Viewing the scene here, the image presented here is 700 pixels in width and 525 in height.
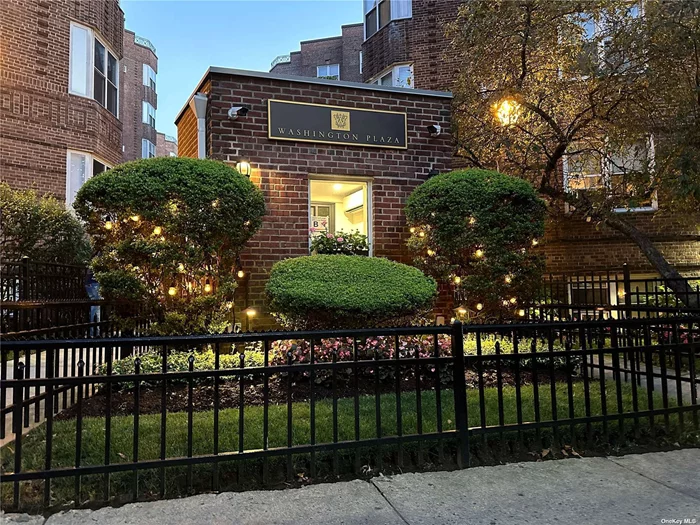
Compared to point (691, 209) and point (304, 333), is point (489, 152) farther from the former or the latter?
point (304, 333)

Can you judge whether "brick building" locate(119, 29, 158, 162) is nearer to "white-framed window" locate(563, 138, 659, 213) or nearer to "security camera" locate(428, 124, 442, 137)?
"security camera" locate(428, 124, 442, 137)

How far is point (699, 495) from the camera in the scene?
2.93 m

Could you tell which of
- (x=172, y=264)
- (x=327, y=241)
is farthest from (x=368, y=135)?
(x=172, y=264)

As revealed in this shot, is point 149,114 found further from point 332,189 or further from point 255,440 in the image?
point 255,440

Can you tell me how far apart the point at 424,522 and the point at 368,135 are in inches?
267

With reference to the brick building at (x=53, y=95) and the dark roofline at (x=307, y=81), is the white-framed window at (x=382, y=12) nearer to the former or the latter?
the brick building at (x=53, y=95)

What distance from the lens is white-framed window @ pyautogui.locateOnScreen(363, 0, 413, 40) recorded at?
17.0m

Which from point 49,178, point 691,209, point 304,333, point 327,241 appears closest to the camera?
point 304,333

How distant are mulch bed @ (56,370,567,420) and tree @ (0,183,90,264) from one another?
6190 millimetres

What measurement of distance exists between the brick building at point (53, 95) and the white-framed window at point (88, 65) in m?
0.03

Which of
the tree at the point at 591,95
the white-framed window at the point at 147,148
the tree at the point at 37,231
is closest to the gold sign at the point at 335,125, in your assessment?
the tree at the point at 591,95

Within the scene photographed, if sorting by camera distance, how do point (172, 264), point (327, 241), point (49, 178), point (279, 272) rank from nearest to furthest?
point (172, 264) → point (279, 272) → point (327, 241) → point (49, 178)

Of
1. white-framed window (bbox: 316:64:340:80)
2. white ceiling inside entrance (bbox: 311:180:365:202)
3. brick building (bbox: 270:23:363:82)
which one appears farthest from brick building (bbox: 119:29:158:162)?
white ceiling inside entrance (bbox: 311:180:365:202)

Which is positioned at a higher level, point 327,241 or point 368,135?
point 368,135
